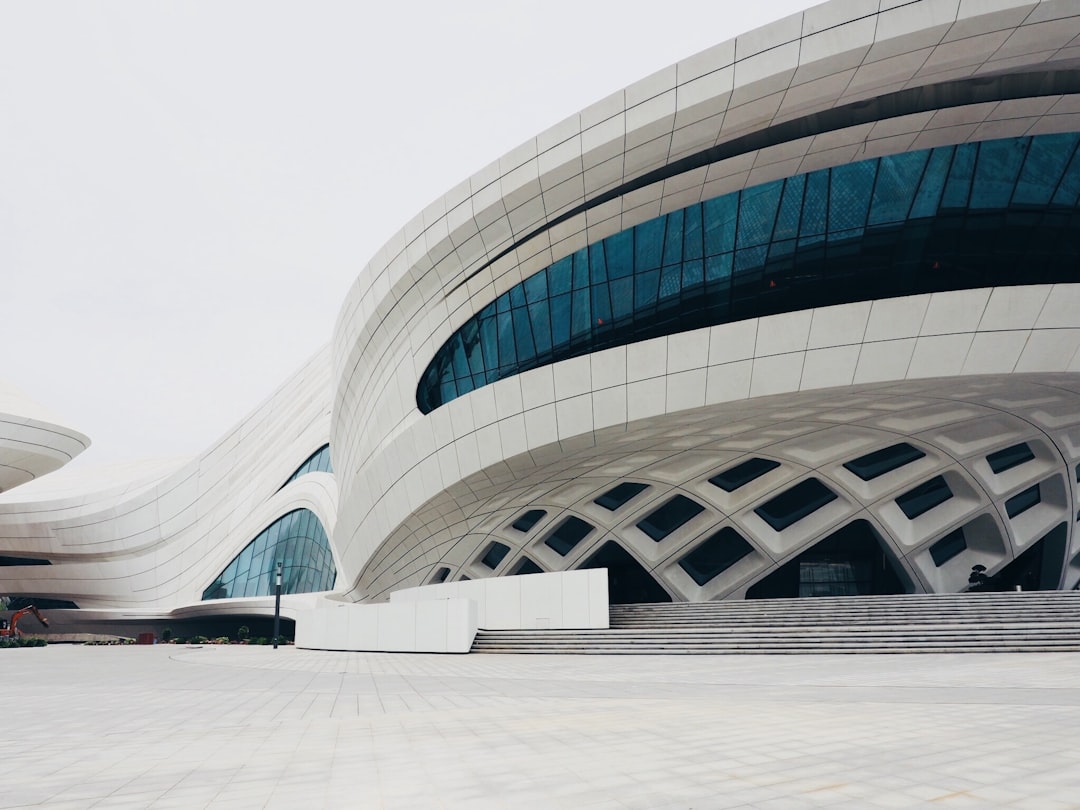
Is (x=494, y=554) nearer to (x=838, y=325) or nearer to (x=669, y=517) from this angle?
(x=669, y=517)

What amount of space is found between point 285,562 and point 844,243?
37.7 m

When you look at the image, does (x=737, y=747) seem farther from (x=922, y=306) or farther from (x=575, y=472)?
(x=575, y=472)

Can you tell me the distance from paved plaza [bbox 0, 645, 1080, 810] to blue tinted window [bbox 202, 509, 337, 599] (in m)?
33.1

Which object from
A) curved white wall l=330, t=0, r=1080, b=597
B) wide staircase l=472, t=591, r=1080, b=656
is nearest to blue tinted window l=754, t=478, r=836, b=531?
wide staircase l=472, t=591, r=1080, b=656

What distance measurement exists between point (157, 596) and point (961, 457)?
162 ft

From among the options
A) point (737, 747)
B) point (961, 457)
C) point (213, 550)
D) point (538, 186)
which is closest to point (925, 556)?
point (961, 457)

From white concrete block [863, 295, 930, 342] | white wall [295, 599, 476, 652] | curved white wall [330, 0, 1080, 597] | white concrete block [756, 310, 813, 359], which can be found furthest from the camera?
white wall [295, 599, 476, 652]

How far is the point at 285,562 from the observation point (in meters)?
45.3

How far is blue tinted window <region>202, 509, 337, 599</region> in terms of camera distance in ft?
143

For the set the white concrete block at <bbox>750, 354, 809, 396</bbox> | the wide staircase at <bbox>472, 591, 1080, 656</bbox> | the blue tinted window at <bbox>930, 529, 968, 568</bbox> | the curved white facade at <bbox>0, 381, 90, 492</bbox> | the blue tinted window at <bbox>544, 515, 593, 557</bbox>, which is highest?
the curved white facade at <bbox>0, 381, 90, 492</bbox>

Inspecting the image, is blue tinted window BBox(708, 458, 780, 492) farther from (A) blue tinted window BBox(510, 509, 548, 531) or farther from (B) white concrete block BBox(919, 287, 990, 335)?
(B) white concrete block BBox(919, 287, 990, 335)

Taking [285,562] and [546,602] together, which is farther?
[285,562]

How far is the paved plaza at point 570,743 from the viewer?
4.14 metres

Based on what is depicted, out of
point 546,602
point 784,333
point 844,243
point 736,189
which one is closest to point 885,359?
point 784,333
